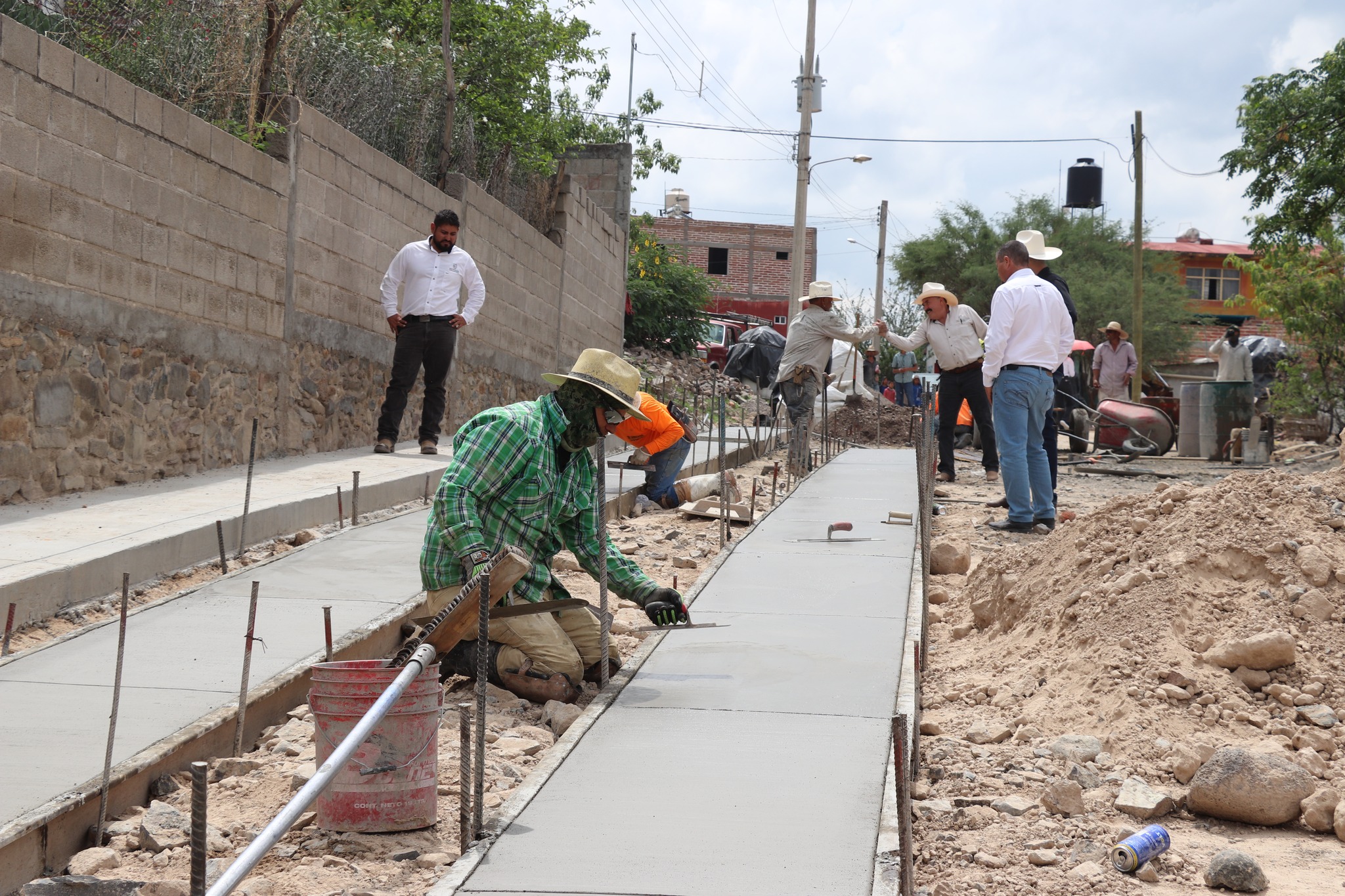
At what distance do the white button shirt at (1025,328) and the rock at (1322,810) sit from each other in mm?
4903

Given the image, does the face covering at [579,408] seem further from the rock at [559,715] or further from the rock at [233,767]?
the rock at [233,767]

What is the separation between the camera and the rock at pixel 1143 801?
12.4ft

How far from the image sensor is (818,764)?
3822 millimetres

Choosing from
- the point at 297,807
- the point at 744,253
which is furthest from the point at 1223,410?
the point at 744,253

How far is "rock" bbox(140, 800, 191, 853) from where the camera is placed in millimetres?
3355

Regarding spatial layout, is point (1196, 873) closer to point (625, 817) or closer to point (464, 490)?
point (625, 817)

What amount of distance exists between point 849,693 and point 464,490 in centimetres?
156

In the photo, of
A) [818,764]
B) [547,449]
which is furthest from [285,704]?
[818,764]

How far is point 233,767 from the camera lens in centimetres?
396

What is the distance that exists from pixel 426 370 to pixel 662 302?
17.1 m

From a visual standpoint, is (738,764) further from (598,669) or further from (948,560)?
(948,560)

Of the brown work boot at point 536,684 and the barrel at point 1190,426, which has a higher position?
the barrel at point 1190,426

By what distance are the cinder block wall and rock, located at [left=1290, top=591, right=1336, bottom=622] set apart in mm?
5935

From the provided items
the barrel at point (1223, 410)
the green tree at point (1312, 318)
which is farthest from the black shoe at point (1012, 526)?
the green tree at point (1312, 318)
